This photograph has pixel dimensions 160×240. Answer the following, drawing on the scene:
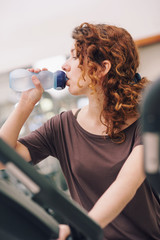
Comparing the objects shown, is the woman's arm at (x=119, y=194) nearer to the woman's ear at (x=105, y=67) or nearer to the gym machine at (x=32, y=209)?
the gym machine at (x=32, y=209)

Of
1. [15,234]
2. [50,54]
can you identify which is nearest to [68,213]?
[15,234]

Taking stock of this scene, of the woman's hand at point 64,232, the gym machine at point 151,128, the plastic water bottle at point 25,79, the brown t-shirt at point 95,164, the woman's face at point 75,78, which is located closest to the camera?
the gym machine at point 151,128

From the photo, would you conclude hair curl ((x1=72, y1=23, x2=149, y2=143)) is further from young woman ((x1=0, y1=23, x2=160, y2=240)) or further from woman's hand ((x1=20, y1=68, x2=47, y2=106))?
woman's hand ((x1=20, y1=68, x2=47, y2=106))

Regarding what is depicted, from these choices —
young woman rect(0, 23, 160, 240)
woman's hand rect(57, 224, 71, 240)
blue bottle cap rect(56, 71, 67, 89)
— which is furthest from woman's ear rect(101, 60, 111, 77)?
woman's hand rect(57, 224, 71, 240)

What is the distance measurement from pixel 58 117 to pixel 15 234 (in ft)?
2.42

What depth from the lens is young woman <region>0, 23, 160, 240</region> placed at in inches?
38.1

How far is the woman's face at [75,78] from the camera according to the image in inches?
41.5

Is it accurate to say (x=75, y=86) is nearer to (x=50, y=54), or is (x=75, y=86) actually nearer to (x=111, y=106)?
(x=111, y=106)

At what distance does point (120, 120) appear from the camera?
104cm

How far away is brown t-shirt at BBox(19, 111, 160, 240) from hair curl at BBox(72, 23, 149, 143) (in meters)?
0.07

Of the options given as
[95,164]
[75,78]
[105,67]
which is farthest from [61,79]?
[95,164]

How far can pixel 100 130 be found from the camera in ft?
3.59

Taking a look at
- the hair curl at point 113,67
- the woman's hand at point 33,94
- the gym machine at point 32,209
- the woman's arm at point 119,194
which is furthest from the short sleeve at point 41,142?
the gym machine at point 32,209

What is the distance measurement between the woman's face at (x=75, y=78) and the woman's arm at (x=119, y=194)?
376 mm
